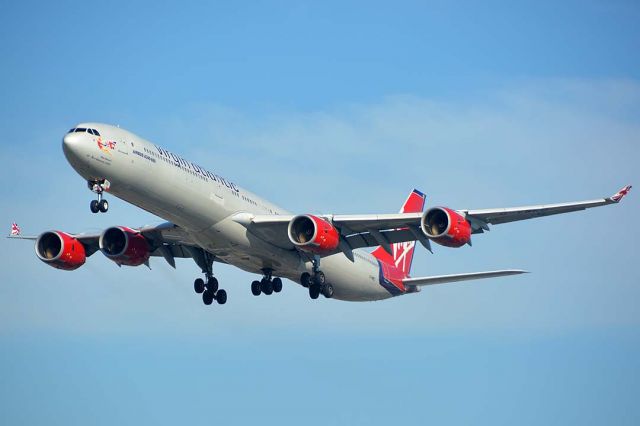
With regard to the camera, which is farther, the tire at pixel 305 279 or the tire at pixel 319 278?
the tire at pixel 305 279

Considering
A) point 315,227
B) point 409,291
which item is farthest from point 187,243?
point 409,291

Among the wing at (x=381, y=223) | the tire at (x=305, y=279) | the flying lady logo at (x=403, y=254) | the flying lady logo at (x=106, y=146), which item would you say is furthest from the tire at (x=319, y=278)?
the flying lady logo at (x=106, y=146)

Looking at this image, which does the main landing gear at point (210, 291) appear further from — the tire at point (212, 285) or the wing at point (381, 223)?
the wing at point (381, 223)

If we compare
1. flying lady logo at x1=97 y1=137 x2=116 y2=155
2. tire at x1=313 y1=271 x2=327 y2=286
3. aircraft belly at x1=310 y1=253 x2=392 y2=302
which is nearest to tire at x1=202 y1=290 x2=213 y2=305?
tire at x1=313 y1=271 x2=327 y2=286

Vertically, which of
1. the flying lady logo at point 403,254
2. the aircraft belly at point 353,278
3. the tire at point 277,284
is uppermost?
the flying lady logo at point 403,254

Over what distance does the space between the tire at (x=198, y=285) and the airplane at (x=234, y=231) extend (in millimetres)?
54

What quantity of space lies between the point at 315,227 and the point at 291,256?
4.65 meters

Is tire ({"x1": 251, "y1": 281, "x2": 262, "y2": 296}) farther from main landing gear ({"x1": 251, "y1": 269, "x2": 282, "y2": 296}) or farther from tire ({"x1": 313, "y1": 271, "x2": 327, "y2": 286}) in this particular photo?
tire ({"x1": 313, "y1": 271, "x2": 327, "y2": 286})

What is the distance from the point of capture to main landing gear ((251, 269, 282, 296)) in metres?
58.0

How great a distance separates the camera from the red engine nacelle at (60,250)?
2306 inches

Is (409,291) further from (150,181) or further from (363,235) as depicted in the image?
(150,181)

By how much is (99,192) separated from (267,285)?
1245cm

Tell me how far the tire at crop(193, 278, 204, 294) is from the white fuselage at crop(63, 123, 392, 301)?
3182 millimetres

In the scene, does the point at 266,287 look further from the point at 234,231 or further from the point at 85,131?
the point at 85,131
